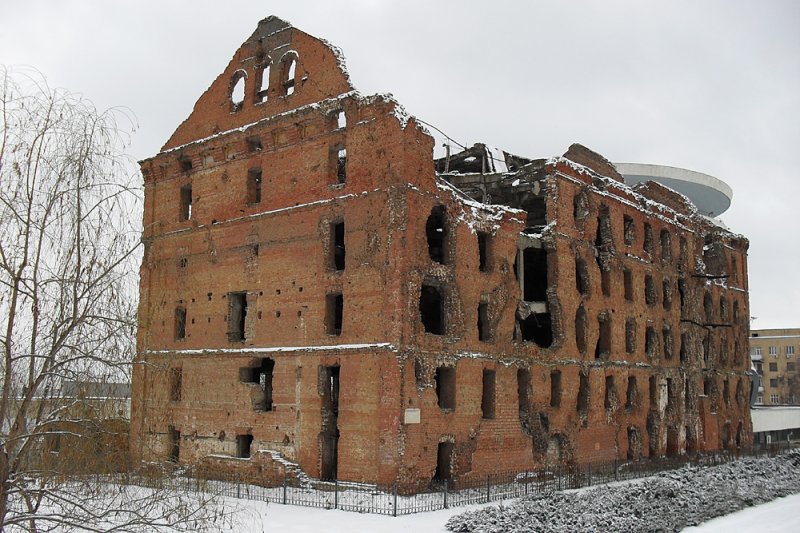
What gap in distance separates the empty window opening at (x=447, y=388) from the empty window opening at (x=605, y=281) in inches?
409

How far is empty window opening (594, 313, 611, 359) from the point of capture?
31.6 meters

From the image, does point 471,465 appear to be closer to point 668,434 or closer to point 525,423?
point 525,423

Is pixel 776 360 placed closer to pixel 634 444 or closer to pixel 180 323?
pixel 634 444

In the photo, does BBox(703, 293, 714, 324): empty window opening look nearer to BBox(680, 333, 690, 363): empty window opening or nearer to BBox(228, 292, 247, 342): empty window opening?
BBox(680, 333, 690, 363): empty window opening

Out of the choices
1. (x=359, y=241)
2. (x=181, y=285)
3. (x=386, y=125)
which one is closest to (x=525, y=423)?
(x=359, y=241)

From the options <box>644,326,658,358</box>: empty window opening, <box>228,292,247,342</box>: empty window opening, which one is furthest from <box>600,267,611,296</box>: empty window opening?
<box>228,292,247,342</box>: empty window opening

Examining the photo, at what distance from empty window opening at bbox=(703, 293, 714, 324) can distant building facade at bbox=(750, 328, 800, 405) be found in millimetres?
49848

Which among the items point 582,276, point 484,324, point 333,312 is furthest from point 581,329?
point 333,312

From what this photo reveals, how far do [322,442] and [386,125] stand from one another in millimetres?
9634

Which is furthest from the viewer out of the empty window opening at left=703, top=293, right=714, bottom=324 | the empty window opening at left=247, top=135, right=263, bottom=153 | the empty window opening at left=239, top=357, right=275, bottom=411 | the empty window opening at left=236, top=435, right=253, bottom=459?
the empty window opening at left=703, top=293, right=714, bottom=324

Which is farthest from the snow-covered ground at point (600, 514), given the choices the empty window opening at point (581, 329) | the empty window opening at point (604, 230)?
the empty window opening at point (604, 230)

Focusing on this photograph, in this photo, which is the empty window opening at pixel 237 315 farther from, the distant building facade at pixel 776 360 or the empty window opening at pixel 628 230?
the distant building facade at pixel 776 360

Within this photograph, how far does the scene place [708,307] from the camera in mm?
41250

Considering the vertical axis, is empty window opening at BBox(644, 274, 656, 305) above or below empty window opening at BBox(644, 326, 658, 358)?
above
